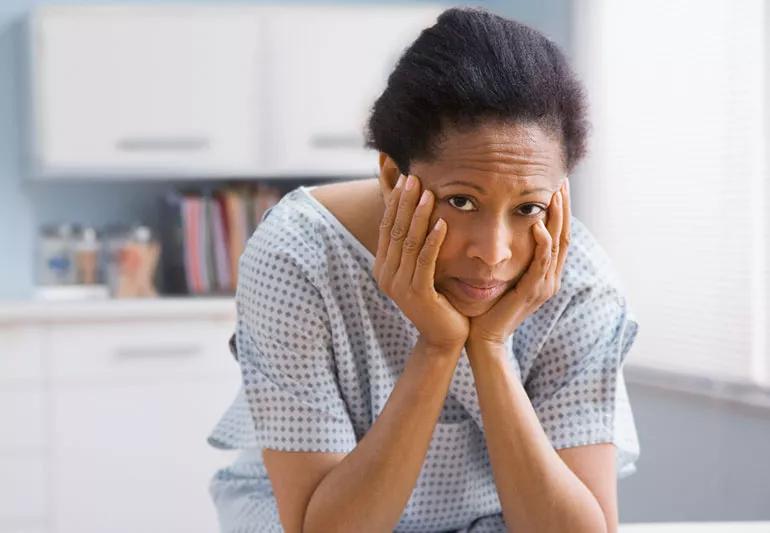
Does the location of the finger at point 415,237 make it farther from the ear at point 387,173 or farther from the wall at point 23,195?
the wall at point 23,195

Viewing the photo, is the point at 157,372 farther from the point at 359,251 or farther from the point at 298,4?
the point at 359,251

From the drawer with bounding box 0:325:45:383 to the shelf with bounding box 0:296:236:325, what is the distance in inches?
1.0

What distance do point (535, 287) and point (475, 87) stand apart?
264 millimetres

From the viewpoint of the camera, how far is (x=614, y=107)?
299 cm

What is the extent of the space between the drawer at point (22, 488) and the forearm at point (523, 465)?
1.94 metres

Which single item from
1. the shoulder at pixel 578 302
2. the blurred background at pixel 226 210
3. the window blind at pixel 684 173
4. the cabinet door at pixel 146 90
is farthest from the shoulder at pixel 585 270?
the cabinet door at pixel 146 90

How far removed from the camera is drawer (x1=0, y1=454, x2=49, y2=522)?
2938 mm

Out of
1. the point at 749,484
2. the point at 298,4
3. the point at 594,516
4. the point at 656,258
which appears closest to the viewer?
the point at 594,516

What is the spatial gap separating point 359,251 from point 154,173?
1.99m

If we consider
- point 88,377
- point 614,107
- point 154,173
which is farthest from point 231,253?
point 614,107

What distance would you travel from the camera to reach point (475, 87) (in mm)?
1161

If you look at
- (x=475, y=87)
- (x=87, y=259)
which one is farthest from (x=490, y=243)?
(x=87, y=259)

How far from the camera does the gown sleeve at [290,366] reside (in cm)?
131

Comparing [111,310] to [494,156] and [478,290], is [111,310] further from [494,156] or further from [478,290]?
[494,156]
